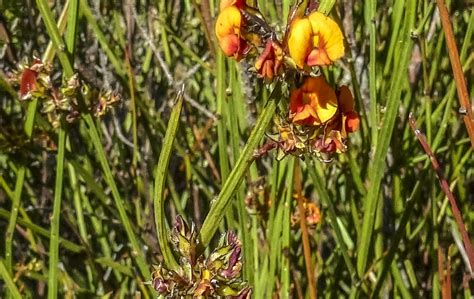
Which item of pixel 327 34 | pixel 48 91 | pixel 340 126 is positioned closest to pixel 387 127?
pixel 340 126

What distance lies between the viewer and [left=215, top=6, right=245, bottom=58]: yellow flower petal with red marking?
79 centimetres

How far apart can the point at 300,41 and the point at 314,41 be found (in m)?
0.02

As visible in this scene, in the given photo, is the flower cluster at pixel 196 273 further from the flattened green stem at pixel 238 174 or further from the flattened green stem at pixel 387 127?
the flattened green stem at pixel 387 127

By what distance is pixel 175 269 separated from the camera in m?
0.79

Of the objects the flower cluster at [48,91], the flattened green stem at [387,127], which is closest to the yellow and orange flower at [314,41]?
the flattened green stem at [387,127]

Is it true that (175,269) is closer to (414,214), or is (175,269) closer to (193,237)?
(193,237)

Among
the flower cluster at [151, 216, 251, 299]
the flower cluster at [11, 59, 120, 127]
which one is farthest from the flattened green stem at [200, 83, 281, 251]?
the flower cluster at [11, 59, 120, 127]

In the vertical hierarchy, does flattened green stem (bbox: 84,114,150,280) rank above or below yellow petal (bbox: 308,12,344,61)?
below

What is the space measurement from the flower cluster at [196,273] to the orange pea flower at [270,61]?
6.5 inches

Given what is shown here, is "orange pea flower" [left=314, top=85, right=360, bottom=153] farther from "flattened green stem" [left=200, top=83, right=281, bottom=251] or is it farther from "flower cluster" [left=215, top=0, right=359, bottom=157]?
"flattened green stem" [left=200, top=83, right=281, bottom=251]

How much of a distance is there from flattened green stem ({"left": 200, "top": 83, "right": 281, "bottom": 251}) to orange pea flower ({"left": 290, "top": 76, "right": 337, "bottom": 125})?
0.08 ft

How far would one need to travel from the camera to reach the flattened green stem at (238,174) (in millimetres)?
765

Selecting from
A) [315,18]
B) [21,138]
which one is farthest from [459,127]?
[315,18]

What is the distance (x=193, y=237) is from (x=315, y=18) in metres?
0.24
